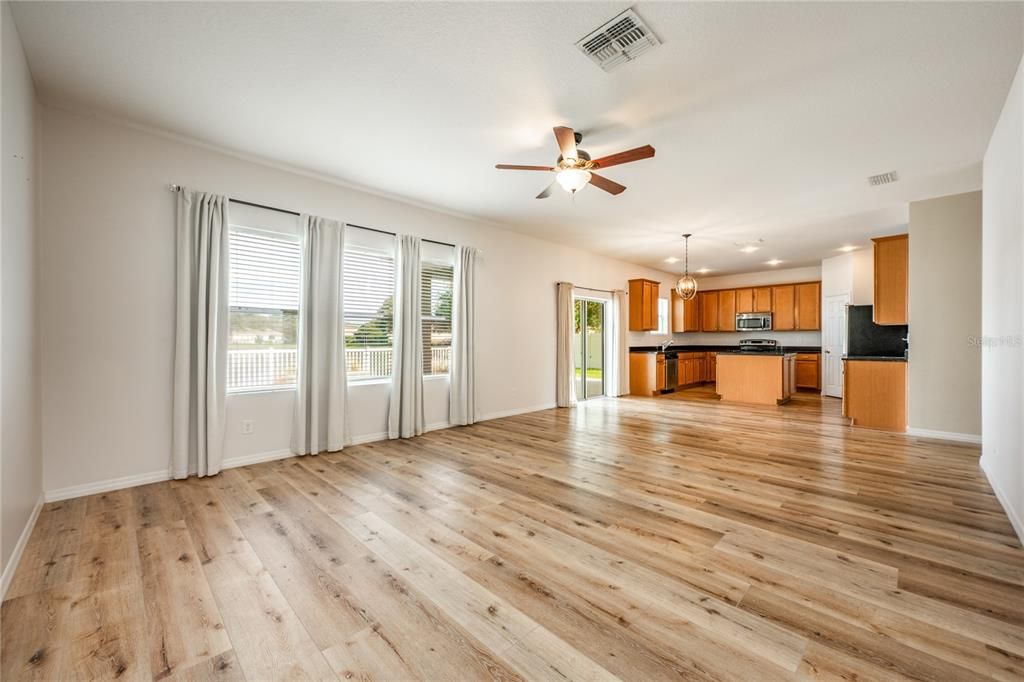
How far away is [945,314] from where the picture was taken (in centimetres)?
472

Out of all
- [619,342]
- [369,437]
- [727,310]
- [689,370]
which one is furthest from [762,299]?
[369,437]

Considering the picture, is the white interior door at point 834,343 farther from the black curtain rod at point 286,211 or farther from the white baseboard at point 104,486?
the white baseboard at point 104,486

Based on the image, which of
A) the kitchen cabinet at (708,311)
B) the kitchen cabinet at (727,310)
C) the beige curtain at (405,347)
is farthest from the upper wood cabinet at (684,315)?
the beige curtain at (405,347)

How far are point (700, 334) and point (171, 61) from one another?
38.2 feet

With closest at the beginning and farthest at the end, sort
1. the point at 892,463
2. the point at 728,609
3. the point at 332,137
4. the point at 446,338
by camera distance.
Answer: the point at 728,609, the point at 332,137, the point at 892,463, the point at 446,338

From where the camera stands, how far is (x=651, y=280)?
9.58 meters

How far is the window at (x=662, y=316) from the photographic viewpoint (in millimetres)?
10155

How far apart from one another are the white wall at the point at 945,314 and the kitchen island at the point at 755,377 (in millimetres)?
2396

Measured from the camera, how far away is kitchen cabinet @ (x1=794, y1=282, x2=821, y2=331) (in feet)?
30.8

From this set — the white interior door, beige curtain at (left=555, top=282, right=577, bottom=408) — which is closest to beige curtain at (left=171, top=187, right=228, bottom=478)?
beige curtain at (left=555, top=282, right=577, bottom=408)

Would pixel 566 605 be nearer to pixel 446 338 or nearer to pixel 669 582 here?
pixel 669 582

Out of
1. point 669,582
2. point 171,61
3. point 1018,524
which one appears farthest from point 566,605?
point 171,61

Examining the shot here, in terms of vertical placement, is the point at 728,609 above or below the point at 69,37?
below

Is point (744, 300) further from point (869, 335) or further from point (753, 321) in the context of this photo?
point (869, 335)
